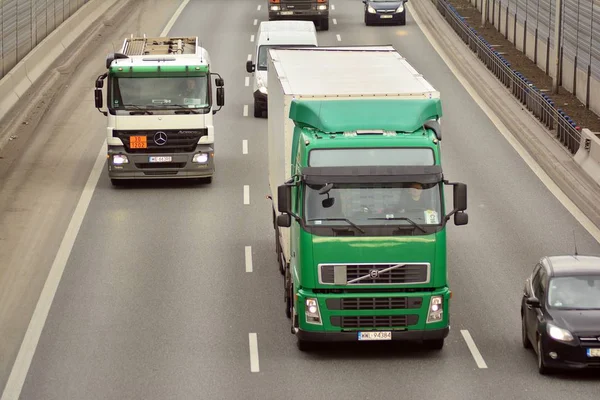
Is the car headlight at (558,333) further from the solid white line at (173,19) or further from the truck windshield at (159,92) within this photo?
the solid white line at (173,19)

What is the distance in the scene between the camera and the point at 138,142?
34.5m

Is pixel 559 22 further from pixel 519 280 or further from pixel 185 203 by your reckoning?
pixel 519 280

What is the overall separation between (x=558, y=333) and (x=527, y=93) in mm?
24160

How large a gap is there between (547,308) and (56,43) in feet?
117

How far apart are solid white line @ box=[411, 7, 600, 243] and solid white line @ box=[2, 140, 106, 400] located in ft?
37.8

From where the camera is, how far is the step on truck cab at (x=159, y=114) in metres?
33.9

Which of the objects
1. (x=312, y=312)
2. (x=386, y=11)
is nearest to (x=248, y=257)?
(x=312, y=312)

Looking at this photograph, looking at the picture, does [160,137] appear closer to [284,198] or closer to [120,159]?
[120,159]

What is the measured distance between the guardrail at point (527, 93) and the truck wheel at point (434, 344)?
50.7 ft

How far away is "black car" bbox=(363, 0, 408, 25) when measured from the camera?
62281 mm

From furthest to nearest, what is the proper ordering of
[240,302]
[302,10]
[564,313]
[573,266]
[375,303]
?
[302,10]
[240,302]
[573,266]
[375,303]
[564,313]

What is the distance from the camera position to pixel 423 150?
70.7ft

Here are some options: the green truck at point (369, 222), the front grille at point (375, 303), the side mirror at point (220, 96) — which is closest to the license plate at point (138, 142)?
the side mirror at point (220, 96)

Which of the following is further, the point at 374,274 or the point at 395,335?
the point at 395,335
